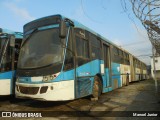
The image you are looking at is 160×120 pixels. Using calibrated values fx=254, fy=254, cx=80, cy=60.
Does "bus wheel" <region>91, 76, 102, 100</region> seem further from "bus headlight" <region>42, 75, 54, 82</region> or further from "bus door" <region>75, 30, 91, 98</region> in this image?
"bus headlight" <region>42, 75, 54, 82</region>

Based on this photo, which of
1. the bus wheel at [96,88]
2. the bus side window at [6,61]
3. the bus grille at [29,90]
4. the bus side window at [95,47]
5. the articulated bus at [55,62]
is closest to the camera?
the articulated bus at [55,62]

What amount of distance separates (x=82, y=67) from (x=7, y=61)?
3.21 meters

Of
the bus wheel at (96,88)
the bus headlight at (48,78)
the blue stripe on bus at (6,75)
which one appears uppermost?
the blue stripe on bus at (6,75)

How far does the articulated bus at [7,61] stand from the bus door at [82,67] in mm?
2616

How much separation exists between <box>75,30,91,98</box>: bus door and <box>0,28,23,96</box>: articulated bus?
262 cm

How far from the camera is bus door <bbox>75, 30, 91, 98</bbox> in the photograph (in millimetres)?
9125

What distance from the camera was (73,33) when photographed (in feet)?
30.1

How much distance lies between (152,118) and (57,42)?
390 centimetres

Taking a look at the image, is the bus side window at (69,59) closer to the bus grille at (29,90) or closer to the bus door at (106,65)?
the bus grille at (29,90)

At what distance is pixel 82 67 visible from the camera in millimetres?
9547

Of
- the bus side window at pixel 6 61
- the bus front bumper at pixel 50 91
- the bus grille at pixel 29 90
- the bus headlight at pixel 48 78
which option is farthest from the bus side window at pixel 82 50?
the bus side window at pixel 6 61

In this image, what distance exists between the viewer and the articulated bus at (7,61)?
10094 millimetres

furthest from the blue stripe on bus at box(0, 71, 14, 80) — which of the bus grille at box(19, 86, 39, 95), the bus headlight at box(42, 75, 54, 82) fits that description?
the bus headlight at box(42, 75, 54, 82)

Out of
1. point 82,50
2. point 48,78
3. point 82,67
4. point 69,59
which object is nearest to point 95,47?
point 82,50
